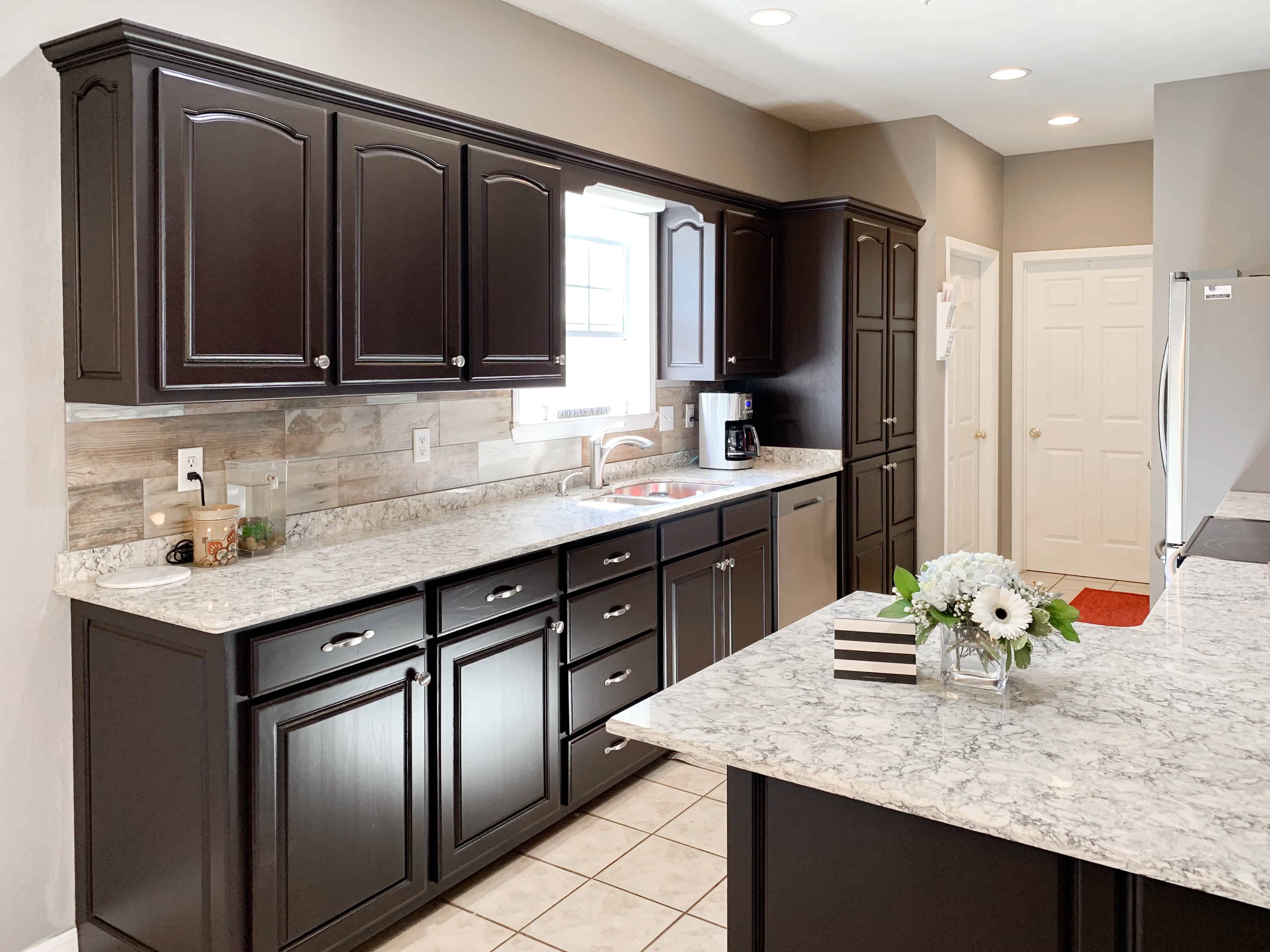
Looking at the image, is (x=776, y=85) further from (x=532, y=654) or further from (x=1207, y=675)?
(x=1207, y=675)

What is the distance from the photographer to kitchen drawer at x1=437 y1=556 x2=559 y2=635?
2490 millimetres

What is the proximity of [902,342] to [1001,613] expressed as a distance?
12.4 feet

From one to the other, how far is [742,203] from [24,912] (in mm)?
3629

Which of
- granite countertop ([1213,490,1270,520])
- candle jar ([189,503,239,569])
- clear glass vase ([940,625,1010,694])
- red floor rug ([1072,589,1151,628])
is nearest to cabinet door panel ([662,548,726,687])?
candle jar ([189,503,239,569])

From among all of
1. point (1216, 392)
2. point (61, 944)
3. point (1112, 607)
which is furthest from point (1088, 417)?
point (61, 944)

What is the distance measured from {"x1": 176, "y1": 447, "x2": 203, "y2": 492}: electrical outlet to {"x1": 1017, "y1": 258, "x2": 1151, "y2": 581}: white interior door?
17.4ft

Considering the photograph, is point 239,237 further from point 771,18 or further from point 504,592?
point 771,18

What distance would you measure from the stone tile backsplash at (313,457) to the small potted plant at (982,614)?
1751 millimetres

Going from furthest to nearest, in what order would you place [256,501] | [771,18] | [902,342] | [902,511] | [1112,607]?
[1112,607]
[902,511]
[902,342]
[771,18]
[256,501]

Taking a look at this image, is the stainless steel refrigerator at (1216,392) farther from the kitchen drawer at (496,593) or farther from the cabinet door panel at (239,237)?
the cabinet door panel at (239,237)

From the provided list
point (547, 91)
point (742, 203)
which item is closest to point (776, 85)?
point (742, 203)

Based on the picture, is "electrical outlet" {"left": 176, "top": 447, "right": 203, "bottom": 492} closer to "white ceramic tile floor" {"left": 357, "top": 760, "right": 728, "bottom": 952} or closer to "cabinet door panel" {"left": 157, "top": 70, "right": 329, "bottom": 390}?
"cabinet door panel" {"left": 157, "top": 70, "right": 329, "bottom": 390}

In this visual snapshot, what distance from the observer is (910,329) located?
16.9ft

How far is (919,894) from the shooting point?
4.28 feet
